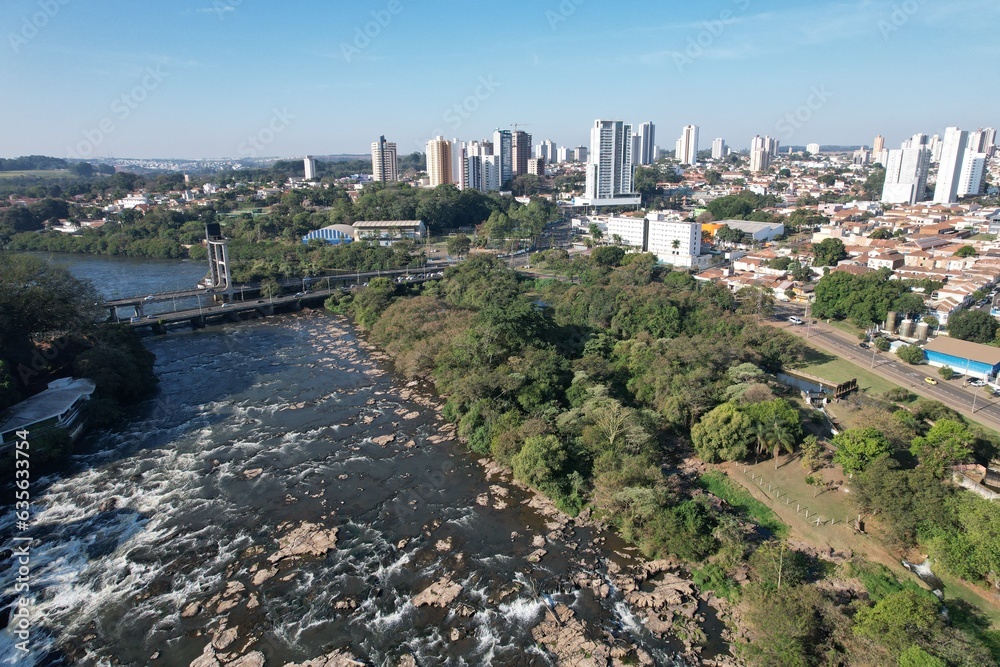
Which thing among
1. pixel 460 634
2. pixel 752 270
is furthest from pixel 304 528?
pixel 752 270

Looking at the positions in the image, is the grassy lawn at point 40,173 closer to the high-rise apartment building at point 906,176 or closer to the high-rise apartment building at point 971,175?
the high-rise apartment building at point 906,176

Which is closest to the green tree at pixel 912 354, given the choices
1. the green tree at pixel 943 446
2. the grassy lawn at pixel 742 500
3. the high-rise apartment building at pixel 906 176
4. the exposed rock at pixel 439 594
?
the green tree at pixel 943 446

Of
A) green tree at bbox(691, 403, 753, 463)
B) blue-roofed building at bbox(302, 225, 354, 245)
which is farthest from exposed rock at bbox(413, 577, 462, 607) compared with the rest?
blue-roofed building at bbox(302, 225, 354, 245)

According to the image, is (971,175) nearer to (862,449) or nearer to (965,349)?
(965,349)

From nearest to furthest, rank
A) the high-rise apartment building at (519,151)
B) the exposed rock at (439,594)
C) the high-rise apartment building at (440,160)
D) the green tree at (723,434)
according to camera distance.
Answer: the exposed rock at (439,594)
the green tree at (723,434)
the high-rise apartment building at (440,160)
the high-rise apartment building at (519,151)

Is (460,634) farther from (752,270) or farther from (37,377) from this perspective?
(752,270)
